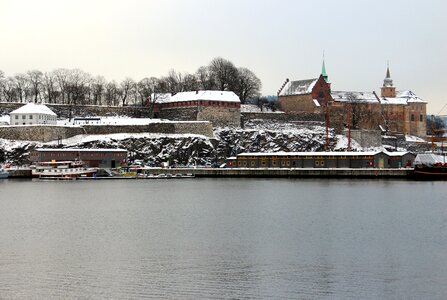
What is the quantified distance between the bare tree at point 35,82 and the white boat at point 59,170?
76.2 feet

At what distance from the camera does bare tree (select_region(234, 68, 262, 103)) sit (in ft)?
310

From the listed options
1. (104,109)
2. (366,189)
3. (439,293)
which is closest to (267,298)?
(439,293)

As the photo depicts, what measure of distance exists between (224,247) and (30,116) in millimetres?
52027

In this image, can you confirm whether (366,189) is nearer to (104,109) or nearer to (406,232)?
(406,232)

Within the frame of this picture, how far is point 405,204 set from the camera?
128ft

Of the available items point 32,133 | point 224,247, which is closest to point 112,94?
point 32,133

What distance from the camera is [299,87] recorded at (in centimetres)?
A: 9331

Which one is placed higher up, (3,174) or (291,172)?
(3,174)

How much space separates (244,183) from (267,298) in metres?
40.1

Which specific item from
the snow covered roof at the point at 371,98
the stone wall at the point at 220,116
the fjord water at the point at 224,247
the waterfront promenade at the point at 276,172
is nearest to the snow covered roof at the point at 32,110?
the waterfront promenade at the point at 276,172

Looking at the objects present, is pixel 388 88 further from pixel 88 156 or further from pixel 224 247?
pixel 224 247

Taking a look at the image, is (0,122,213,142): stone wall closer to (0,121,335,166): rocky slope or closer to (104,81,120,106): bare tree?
Result: (0,121,335,166): rocky slope

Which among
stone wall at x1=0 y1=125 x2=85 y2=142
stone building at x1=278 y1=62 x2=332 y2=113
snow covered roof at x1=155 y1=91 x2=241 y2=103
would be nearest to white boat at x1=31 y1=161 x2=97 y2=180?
stone wall at x1=0 y1=125 x2=85 y2=142

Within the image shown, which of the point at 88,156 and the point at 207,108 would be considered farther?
the point at 207,108
